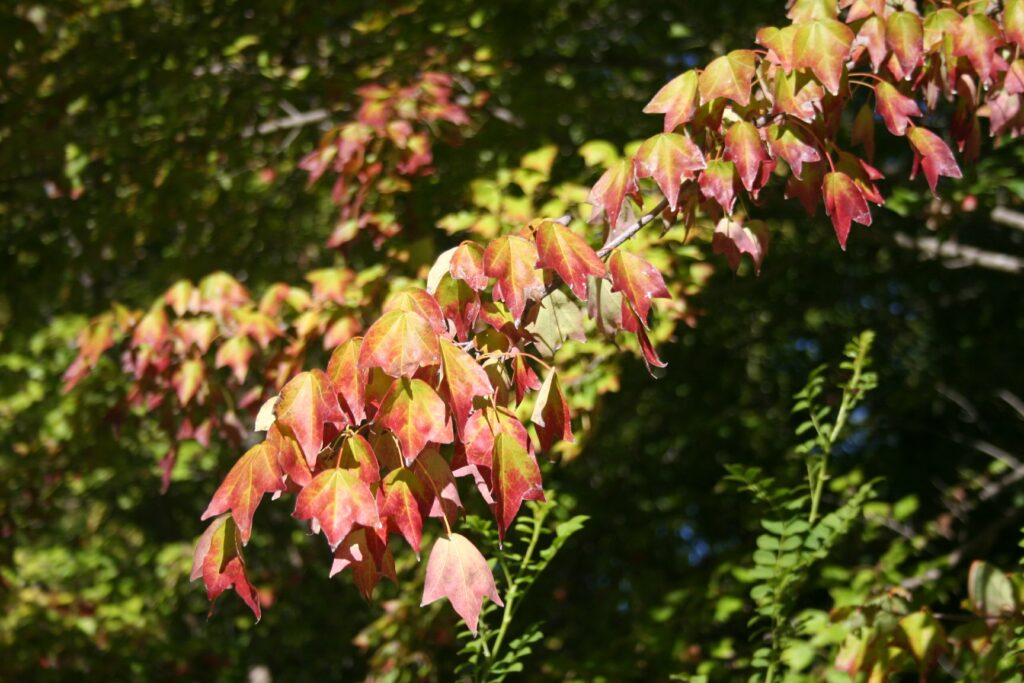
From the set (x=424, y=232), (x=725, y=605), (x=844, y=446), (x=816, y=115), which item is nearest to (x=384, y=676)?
(x=725, y=605)

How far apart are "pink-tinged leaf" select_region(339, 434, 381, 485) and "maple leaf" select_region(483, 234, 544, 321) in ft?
0.97

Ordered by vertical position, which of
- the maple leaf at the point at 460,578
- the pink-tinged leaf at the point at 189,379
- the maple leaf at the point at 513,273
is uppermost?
the maple leaf at the point at 513,273

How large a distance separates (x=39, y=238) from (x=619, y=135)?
2309 millimetres

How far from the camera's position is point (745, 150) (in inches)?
68.3

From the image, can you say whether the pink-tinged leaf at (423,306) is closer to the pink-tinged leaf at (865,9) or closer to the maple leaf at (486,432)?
the maple leaf at (486,432)

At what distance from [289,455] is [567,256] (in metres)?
0.51

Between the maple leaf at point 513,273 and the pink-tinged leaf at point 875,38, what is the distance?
2.53 feet

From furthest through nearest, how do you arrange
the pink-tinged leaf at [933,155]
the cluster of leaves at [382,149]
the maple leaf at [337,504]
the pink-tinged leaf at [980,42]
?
the cluster of leaves at [382,149] → the pink-tinged leaf at [933,155] → the pink-tinged leaf at [980,42] → the maple leaf at [337,504]

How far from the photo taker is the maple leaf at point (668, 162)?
66.1 inches

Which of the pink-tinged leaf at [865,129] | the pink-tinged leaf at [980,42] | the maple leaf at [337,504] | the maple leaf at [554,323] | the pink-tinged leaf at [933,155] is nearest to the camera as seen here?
the maple leaf at [337,504]

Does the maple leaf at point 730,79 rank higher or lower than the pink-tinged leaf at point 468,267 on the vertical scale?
higher

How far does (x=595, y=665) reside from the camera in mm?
2582

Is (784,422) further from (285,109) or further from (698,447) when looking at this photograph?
(285,109)

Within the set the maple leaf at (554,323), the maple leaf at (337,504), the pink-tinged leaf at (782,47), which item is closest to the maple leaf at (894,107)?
the pink-tinged leaf at (782,47)
